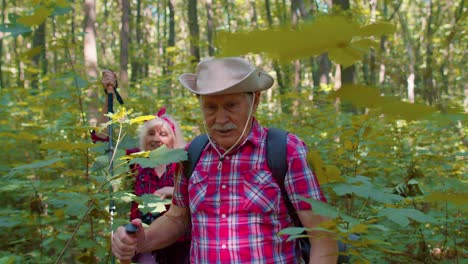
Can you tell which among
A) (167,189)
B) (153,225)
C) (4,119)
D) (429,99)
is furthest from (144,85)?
(429,99)

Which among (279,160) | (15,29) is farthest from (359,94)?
(15,29)

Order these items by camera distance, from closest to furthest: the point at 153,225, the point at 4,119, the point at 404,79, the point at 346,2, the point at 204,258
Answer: the point at 404,79 → the point at 204,258 → the point at 153,225 → the point at 4,119 → the point at 346,2

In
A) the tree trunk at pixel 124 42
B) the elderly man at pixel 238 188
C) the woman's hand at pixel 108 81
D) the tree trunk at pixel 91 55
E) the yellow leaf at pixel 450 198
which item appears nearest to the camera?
the yellow leaf at pixel 450 198

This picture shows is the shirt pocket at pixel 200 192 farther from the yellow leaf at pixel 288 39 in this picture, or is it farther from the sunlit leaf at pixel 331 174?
the yellow leaf at pixel 288 39

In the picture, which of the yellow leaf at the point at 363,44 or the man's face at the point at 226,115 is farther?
the man's face at the point at 226,115

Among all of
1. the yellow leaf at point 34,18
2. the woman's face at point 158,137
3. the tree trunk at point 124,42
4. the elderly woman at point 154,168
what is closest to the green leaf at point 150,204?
the elderly woman at point 154,168

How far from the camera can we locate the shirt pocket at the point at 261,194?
1.93m

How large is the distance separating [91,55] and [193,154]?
23.3ft

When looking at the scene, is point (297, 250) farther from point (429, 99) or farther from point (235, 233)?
point (429, 99)

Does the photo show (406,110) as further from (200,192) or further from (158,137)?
(158,137)

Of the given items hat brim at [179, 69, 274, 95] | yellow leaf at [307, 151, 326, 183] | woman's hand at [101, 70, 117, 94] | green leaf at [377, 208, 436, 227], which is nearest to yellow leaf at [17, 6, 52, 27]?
woman's hand at [101, 70, 117, 94]

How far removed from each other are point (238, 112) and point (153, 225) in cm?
73

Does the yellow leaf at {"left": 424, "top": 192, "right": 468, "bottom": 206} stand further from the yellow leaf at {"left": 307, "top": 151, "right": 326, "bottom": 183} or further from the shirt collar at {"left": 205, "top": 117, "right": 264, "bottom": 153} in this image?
the shirt collar at {"left": 205, "top": 117, "right": 264, "bottom": 153}

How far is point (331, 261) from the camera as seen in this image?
187cm
